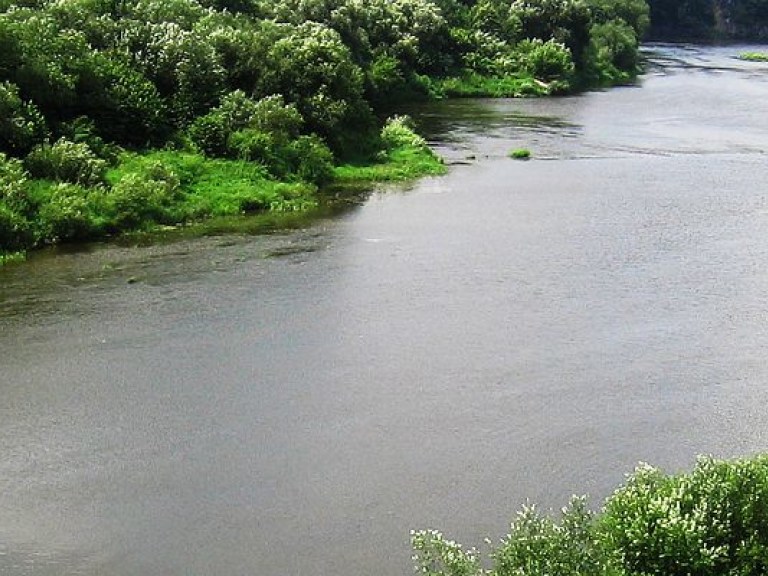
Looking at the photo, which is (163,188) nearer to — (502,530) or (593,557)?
(502,530)

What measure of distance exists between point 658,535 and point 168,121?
126ft

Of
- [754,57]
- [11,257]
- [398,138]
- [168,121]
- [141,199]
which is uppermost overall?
[168,121]

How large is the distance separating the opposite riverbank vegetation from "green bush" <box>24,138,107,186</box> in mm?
57

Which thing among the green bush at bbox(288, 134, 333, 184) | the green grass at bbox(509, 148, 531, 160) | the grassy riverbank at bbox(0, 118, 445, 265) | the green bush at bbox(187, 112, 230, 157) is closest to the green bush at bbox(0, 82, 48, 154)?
the grassy riverbank at bbox(0, 118, 445, 265)

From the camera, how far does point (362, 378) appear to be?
26.1m

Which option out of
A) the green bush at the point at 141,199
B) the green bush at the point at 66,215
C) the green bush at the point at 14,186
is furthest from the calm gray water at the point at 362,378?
the green bush at the point at 141,199

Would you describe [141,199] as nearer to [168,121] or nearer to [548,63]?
[168,121]

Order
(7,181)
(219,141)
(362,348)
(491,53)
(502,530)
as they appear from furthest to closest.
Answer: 1. (491,53)
2. (219,141)
3. (7,181)
4. (362,348)
5. (502,530)

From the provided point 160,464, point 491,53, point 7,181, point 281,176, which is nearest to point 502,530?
point 160,464

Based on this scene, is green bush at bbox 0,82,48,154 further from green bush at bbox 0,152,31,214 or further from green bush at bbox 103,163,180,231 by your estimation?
green bush at bbox 103,163,180,231

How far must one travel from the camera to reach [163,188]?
41.2 m

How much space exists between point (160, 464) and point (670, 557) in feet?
39.5

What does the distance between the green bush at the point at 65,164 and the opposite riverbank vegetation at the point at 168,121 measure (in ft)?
0.19

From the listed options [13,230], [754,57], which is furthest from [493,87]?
[13,230]
